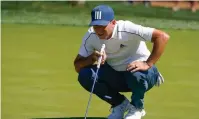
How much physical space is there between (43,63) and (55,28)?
3.95m

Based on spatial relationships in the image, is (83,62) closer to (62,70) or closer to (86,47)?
(86,47)

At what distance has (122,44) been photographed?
496 cm

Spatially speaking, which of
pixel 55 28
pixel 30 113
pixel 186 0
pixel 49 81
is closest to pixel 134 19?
pixel 55 28

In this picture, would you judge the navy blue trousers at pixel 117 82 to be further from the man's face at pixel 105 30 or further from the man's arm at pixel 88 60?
the man's face at pixel 105 30

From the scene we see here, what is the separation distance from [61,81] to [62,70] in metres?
0.65

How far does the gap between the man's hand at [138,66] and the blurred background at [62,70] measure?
638 mm

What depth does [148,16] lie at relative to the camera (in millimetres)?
14984

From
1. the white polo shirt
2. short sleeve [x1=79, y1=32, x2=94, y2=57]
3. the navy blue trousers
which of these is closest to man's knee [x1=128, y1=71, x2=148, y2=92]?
the navy blue trousers

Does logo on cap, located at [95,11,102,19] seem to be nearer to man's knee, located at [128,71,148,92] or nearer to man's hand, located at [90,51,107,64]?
man's hand, located at [90,51,107,64]

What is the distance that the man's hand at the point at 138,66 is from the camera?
489 centimetres

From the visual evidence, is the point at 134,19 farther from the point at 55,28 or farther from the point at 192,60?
the point at 192,60

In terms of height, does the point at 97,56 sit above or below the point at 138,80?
above

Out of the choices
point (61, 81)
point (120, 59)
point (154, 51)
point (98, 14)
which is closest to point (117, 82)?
point (120, 59)

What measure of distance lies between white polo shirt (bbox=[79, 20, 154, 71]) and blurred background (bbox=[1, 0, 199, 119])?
1.94 feet
